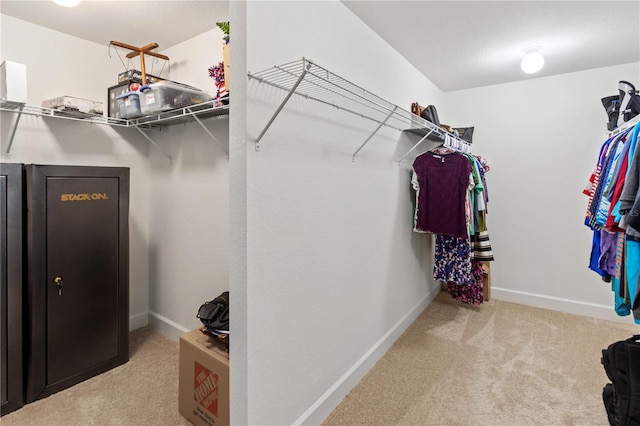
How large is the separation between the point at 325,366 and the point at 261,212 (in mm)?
991

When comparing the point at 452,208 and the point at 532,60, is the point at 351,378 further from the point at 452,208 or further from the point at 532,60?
the point at 532,60

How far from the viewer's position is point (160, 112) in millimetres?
2150

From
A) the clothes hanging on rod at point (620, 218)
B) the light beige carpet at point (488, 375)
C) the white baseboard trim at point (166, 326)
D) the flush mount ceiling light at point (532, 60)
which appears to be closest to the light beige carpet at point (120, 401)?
the white baseboard trim at point (166, 326)

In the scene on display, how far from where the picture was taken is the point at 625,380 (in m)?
1.26

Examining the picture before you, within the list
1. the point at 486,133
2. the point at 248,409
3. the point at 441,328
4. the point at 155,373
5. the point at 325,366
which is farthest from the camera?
the point at 486,133

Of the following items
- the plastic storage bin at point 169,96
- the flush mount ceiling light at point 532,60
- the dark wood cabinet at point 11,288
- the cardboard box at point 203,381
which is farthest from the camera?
the flush mount ceiling light at point 532,60

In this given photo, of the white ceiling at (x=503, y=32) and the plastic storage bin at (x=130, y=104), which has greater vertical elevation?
the white ceiling at (x=503, y=32)

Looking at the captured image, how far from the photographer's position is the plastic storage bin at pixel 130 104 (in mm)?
2262

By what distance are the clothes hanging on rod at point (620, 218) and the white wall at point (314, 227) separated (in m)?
1.22

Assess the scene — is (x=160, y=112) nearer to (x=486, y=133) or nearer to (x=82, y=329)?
(x=82, y=329)

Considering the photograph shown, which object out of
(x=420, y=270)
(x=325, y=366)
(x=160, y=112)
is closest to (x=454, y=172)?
(x=420, y=270)

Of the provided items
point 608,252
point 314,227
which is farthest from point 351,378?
point 608,252

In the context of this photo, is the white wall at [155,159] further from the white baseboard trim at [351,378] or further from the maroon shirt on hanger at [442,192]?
the maroon shirt on hanger at [442,192]

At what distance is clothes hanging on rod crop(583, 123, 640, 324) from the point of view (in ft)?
4.06
